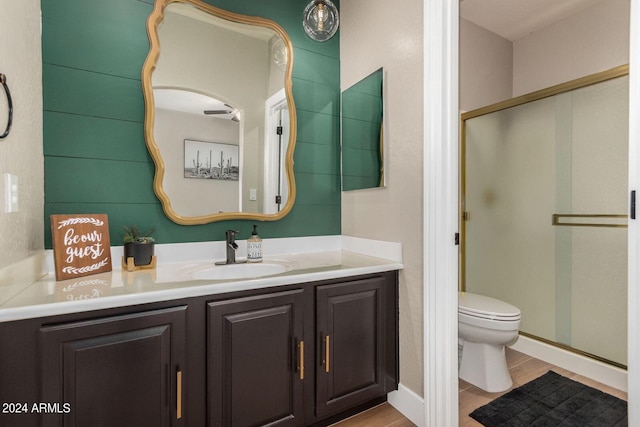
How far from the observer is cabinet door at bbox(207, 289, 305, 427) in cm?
119

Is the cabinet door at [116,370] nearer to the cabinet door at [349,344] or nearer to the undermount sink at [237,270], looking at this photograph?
the undermount sink at [237,270]

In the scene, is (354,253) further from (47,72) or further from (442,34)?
(47,72)

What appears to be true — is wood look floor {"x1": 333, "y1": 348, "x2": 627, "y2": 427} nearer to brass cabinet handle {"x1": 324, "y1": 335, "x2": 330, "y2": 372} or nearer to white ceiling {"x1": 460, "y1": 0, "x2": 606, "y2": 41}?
brass cabinet handle {"x1": 324, "y1": 335, "x2": 330, "y2": 372}

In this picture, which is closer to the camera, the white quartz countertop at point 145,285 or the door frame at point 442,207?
the white quartz countertop at point 145,285

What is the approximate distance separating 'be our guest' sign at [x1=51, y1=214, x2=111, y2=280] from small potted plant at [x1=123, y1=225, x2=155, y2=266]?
0.07 metres

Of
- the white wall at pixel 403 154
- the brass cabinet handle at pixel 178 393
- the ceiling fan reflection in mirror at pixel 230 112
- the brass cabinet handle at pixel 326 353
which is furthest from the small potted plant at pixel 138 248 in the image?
Answer: the white wall at pixel 403 154

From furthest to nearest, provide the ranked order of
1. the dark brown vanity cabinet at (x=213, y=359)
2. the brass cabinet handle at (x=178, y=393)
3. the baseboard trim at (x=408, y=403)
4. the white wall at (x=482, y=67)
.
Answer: the white wall at (x=482, y=67) < the baseboard trim at (x=408, y=403) < the brass cabinet handle at (x=178, y=393) < the dark brown vanity cabinet at (x=213, y=359)

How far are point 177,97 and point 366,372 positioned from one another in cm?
169

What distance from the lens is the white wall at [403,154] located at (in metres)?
1.54

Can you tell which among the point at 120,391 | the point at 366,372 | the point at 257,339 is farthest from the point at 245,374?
the point at 366,372

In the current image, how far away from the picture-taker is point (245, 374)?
124cm

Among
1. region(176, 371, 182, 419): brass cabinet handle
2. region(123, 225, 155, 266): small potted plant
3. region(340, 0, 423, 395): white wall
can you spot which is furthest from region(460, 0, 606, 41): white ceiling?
region(176, 371, 182, 419): brass cabinet handle

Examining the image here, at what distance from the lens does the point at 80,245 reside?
1.29 meters

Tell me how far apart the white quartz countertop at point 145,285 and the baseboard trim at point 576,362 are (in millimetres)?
1540
